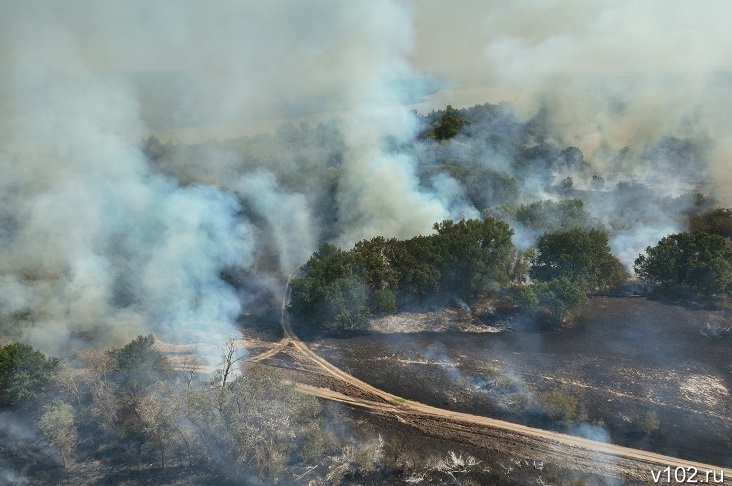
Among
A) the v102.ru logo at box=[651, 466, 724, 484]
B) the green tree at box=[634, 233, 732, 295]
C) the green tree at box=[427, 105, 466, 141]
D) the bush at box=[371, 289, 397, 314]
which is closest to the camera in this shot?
the v102.ru logo at box=[651, 466, 724, 484]

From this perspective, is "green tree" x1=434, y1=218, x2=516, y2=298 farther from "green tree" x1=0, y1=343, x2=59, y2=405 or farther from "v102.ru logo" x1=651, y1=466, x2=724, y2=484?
"green tree" x1=0, y1=343, x2=59, y2=405

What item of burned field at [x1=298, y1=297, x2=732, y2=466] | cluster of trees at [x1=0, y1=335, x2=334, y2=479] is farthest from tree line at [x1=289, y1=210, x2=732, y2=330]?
cluster of trees at [x1=0, y1=335, x2=334, y2=479]

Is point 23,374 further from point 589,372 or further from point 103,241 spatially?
point 589,372

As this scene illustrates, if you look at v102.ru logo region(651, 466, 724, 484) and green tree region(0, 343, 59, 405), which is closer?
v102.ru logo region(651, 466, 724, 484)

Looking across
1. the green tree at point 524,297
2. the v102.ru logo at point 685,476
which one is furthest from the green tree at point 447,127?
the v102.ru logo at point 685,476

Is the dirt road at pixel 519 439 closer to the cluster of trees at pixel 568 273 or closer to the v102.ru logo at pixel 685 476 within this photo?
the v102.ru logo at pixel 685 476

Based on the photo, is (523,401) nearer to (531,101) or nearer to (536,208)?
(536,208)

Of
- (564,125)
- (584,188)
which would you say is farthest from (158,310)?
(564,125)

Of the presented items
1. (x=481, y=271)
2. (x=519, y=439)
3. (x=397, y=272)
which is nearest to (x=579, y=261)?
(x=481, y=271)

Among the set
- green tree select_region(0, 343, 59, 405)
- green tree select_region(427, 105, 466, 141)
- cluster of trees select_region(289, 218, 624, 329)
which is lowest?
green tree select_region(0, 343, 59, 405)
